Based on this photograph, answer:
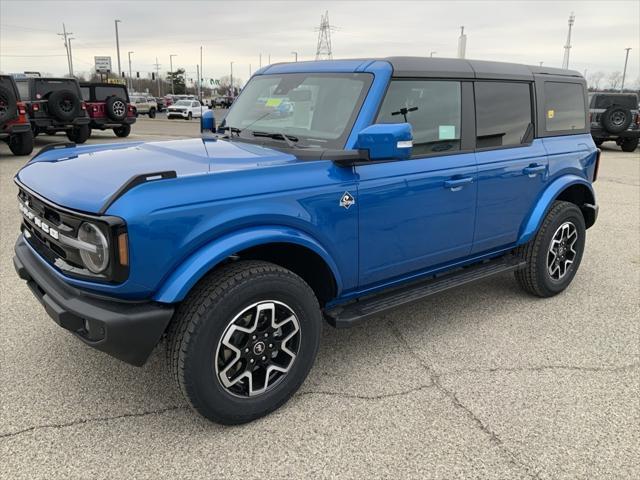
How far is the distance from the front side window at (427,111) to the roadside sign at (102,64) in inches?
2835

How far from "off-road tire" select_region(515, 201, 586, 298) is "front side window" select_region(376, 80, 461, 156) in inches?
49.2

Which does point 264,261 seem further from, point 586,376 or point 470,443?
point 586,376

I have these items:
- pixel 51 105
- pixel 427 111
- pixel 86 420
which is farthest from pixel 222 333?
pixel 51 105

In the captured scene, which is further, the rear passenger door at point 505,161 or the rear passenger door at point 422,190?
the rear passenger door at point 505,161

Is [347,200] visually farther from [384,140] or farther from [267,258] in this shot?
[267,258]

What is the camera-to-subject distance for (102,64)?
6744cm

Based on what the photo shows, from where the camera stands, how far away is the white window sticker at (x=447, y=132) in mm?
3518

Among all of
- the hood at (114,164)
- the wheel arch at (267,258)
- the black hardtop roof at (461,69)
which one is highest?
the black hardtop roof at (461,69)

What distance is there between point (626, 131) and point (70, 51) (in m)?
74.4

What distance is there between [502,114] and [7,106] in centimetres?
1129

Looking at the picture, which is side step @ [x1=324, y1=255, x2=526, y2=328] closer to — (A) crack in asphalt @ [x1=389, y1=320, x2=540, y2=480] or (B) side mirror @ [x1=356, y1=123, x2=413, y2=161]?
(A) crack in asphalt @ [x1=389, y1=320, x2=540, y2=480]

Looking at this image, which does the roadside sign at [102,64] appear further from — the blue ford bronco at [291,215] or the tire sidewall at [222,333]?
the tire sidewall at [222,333]

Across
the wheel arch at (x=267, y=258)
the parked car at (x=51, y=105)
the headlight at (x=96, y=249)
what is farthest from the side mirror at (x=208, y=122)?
the parked car at (x=51, y=105)

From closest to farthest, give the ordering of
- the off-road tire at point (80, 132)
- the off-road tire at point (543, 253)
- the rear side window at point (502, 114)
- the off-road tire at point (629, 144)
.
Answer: the rear side window at point (502, 114) < the off-road tire at point (543, 253) < the off-road tire at point (80, 132) < the off-road tire at point (629, 144)
